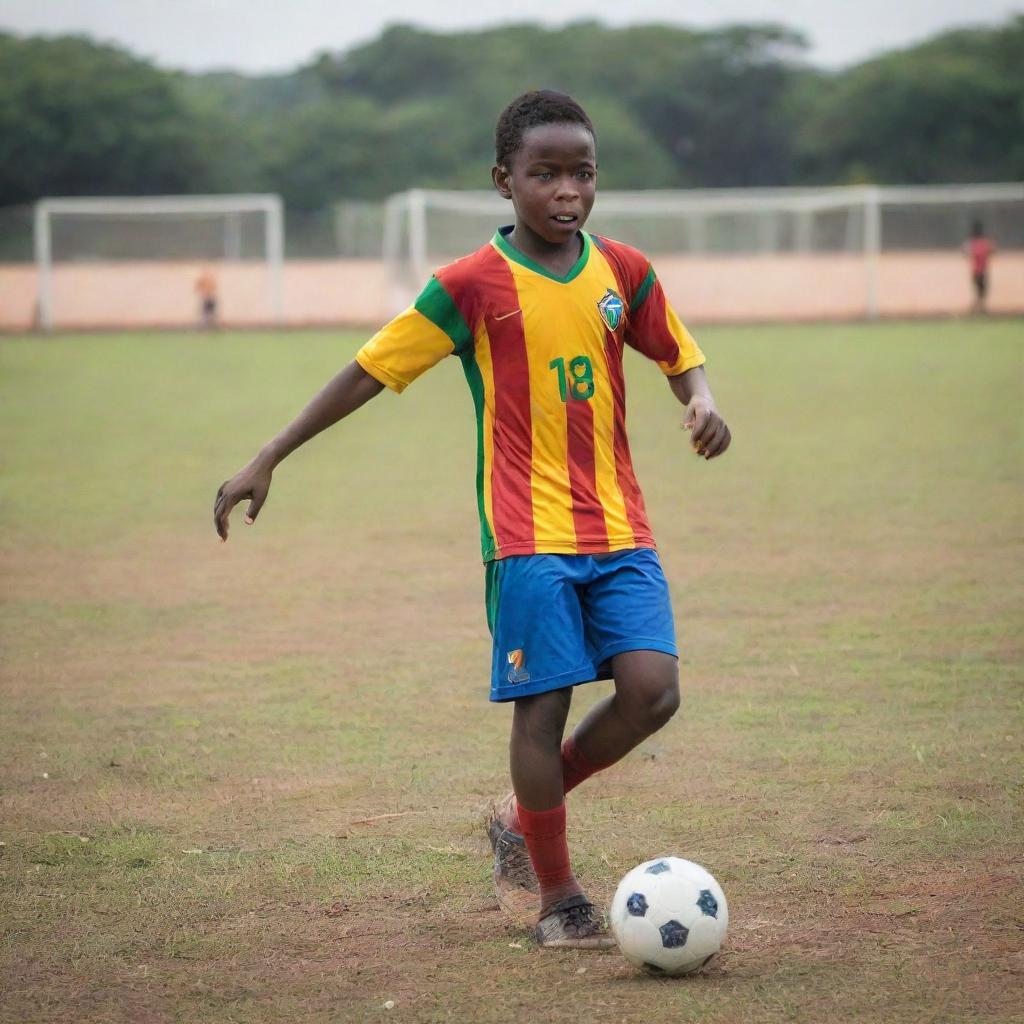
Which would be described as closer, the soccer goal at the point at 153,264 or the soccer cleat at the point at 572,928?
the soccer cleat at the point at 572,928

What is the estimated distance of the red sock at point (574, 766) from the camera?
3.93m

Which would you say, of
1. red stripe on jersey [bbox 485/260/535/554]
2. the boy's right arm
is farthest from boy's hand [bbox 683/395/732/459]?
the boy's right arm

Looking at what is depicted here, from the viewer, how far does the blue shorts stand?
366 cm

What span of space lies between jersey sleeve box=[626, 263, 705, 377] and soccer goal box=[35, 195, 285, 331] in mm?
30503

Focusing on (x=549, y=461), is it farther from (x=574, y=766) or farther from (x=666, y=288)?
(x=666, y=288)

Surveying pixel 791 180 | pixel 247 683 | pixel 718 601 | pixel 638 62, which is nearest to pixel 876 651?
pixel 718 601

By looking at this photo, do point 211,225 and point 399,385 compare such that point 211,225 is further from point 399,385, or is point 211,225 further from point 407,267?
point 399,385

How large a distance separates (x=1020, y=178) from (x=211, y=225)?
32558 millimetres

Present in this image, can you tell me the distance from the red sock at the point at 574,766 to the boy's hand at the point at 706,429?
77 centimetres

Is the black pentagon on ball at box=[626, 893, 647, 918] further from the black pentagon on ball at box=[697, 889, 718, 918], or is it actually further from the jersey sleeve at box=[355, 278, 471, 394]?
the jersey sleeve at box=[355, 278, 471, 394]

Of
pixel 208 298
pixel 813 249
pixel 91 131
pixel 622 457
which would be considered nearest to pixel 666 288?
pixel 813 249

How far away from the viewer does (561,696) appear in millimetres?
3705

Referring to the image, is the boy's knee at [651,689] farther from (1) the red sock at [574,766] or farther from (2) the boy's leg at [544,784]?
(1) the red sock at [574,766]

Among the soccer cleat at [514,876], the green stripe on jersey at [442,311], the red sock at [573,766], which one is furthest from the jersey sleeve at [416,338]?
the soccer cleat at [514,876]
